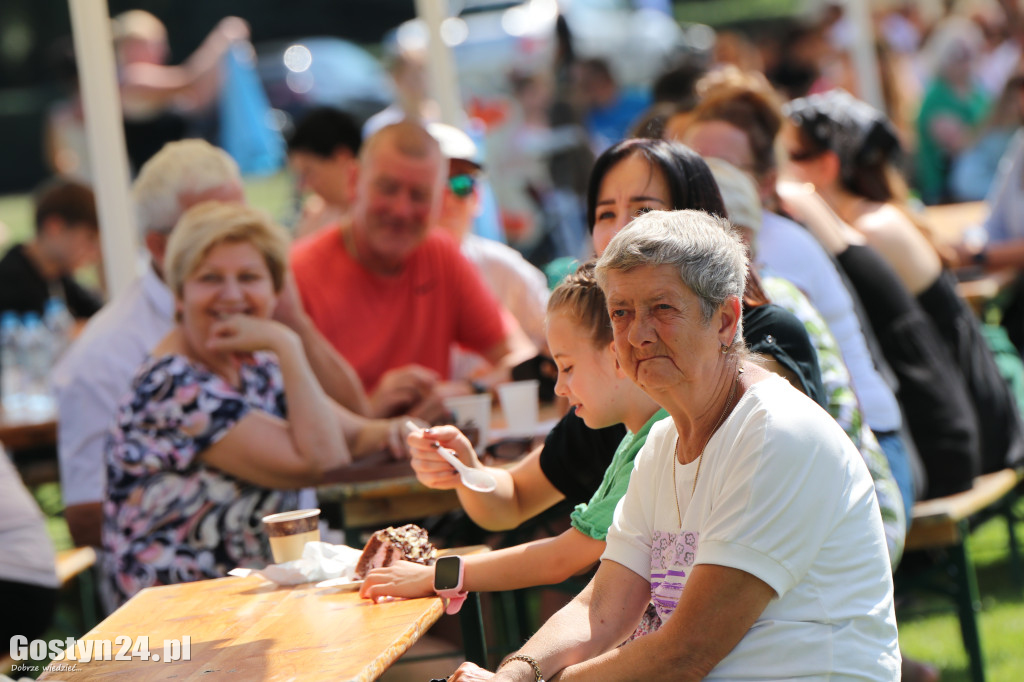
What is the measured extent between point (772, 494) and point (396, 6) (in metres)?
18.9

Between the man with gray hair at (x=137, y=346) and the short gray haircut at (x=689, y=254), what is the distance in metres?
2.10

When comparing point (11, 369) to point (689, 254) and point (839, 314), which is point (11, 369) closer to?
point (839, 314)

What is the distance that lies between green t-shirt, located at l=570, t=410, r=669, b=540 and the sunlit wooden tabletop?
325mm

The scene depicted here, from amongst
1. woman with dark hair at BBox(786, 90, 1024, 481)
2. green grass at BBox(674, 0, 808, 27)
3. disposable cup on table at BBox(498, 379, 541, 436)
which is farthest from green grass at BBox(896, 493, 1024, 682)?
green grass at BBox(674, 0, 808, 27)

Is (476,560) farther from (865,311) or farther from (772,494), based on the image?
(865,311)

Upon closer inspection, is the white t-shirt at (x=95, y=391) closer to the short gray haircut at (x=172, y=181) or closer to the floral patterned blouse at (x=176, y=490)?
the short gray haircut at (x=172, y=181)

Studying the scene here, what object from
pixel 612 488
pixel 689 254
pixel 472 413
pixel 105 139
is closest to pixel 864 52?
pixel 105 139

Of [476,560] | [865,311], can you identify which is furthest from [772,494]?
[865,311]

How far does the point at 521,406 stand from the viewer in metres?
3.57

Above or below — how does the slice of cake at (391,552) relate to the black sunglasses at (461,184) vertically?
below

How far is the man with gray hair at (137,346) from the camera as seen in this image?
3916 millimetres

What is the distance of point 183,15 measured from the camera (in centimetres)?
1838

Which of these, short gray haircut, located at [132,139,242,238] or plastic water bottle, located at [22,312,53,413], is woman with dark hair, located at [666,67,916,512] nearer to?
short gray haircut, located at [132,139,242,238]

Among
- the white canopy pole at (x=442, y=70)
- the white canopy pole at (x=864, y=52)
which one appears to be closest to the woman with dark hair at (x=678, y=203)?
the white canopy pole at (x=442, y=70)
